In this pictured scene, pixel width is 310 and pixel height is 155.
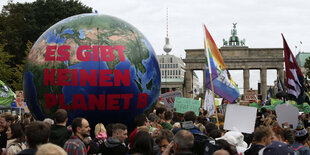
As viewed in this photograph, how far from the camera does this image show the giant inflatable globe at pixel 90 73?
8883mm

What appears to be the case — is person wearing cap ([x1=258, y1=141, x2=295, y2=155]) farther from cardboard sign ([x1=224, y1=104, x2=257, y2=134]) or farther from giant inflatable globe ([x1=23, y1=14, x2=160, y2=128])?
giant inflatable globe ([x1=23, y1=14, x2=160, y2=128])

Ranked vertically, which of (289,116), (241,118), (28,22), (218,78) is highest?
(28,22)

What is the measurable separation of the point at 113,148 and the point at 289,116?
271cm

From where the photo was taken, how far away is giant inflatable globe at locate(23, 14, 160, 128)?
8883mm

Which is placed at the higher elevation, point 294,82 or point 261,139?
point 294,82

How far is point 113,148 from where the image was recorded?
6324 millimetres

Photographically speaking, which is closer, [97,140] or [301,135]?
[301,135]

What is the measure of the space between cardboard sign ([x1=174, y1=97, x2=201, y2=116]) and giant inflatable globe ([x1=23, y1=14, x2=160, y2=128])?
3734 mm

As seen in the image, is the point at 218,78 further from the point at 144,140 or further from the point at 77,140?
the point at 144,140

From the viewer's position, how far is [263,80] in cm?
8312

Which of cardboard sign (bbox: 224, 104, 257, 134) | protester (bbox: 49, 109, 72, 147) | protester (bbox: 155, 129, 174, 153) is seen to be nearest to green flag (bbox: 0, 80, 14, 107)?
cardboard sign (bbox: 224, 104, 257, 134)

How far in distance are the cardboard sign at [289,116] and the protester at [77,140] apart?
295 cm

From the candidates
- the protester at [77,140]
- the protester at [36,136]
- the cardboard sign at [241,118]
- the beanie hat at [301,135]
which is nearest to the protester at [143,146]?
the protester at [77,140]

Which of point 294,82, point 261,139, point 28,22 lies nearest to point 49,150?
point 261,139
